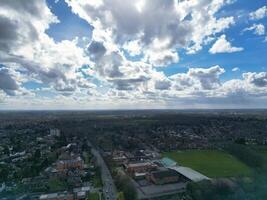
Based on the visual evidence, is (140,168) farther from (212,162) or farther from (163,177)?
(212,162)

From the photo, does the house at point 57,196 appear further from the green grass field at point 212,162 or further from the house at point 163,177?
the green grass field at point 212,162

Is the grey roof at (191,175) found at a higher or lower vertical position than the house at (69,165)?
lower

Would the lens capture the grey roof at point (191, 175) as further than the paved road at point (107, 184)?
Yes

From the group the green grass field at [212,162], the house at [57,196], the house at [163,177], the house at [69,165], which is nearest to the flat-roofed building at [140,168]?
the house at [163,177]

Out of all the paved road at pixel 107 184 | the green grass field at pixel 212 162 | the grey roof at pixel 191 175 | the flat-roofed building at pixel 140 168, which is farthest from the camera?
the flat-roofed building at pixel 140 168

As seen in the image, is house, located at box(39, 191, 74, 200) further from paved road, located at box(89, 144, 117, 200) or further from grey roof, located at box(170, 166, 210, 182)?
grey roof, located at box(170, 166, 210, 182)

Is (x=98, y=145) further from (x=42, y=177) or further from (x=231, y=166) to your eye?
(x=231, y=166)

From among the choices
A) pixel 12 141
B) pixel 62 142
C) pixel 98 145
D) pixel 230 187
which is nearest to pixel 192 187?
pixel 230 187
